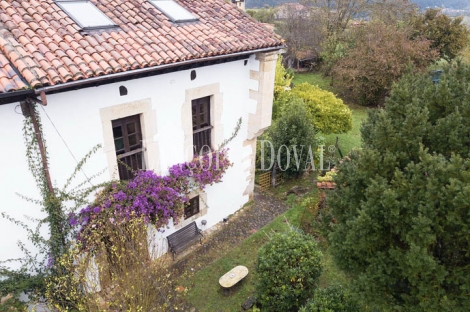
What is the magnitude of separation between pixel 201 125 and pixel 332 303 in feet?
17.3

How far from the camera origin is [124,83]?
7.04m

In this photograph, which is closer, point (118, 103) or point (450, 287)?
point (450, 287)

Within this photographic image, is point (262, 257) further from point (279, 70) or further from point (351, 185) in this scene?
point (279, 70)

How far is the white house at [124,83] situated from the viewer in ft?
19.1

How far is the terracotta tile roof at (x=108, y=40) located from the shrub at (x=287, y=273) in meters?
4.46

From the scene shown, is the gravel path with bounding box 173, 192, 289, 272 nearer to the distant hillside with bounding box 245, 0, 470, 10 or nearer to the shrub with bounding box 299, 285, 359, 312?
the shrub with bounding box 299, 285, 359, 312

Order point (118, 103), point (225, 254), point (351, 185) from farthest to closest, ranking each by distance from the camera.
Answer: point (225, 254), point (118, 103), point (351, 185)

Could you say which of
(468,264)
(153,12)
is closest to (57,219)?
(153,12)

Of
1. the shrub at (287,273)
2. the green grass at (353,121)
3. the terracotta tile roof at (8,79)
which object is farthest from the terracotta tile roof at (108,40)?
the green grass at (353,121)

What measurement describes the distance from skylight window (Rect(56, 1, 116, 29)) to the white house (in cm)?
2

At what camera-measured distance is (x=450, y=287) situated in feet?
14.8

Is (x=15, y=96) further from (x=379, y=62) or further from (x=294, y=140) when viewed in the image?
(x=379, y=62)

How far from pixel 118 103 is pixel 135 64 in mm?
1062

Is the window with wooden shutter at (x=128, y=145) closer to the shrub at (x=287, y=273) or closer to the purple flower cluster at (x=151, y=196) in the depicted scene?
the purple flower cluster at (x=151, y=196)
